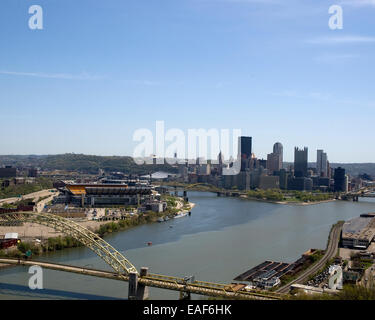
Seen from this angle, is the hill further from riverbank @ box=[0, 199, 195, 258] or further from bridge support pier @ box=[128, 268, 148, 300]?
bridge support pier @ box=[128, 268, 148, 300]

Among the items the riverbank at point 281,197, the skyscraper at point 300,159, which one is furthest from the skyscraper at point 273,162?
the riverbank at point 281,197

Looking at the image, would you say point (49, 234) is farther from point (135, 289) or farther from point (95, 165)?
point (95, 165)

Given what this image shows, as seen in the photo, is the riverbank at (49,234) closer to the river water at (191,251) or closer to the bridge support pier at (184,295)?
the river water at (191,251)

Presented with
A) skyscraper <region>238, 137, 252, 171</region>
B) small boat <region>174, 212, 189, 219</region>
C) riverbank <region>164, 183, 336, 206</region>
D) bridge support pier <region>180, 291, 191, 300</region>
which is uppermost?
skyscraper <region>238, 137, 252, 171</region>

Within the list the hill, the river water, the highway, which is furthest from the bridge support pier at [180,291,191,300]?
the hill

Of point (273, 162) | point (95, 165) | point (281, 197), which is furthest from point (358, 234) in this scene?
point (95, 165)
